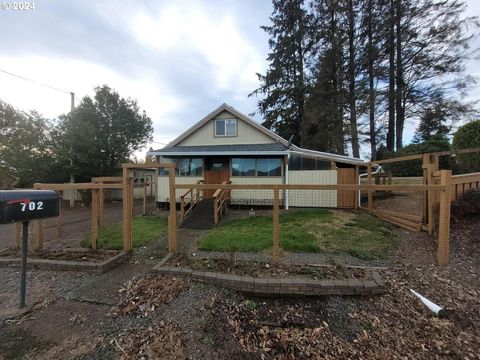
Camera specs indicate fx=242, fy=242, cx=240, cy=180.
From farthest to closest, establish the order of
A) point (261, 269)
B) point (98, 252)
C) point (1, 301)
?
point (98, 252), point (261, 269), point (1, 301)

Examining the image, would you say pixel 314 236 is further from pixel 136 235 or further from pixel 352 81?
pixel 352 81

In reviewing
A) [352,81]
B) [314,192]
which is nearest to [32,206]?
[314,192]

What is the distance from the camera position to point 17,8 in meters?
7.06

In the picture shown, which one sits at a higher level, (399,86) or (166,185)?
(399,86)

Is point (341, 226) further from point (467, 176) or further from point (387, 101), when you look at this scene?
point (387, 101)

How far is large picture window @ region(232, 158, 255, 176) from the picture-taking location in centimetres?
1136

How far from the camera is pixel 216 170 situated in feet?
40.3

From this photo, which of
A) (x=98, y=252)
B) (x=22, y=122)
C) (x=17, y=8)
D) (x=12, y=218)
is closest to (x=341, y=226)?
(x=98, y=252)

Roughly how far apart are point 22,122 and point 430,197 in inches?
808

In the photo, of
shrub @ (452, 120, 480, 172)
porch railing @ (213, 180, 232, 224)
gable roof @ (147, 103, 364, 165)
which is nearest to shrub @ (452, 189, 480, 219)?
shrub @ (452, 120, 480, 172)

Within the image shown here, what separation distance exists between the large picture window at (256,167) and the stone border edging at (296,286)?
7.72 metres

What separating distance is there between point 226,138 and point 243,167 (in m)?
2.64

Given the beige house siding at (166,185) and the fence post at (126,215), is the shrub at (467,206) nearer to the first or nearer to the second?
the fence post at (126,215)

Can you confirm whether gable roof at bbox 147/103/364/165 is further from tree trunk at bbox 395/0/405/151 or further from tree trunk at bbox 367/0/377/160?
tree trunk at bbox 395/0/405/151
